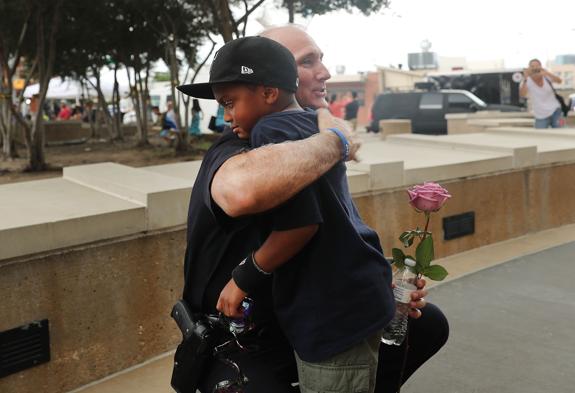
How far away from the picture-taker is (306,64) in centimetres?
223

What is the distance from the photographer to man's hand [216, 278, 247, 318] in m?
1.87

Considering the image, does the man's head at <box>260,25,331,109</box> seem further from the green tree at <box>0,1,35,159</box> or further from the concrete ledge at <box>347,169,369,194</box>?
the green tree at <box>0,1,35,159</box>

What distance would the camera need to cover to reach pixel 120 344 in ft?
12.1

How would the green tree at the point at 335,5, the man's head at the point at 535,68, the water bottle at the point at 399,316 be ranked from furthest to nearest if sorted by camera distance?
the green tree at the point at 335,5
the man's head at the point at 535,68
the water bottle at the point at 399,316

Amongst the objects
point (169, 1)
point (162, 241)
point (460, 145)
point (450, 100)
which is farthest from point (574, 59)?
point (162, 241)

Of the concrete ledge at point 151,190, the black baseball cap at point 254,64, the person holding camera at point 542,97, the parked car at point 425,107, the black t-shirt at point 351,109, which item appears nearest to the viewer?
the black baseball cap at point 254,64

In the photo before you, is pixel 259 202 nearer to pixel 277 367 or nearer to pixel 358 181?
pixel 277 367

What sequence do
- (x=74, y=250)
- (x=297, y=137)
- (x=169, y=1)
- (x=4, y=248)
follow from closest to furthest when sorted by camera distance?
(x=297, y=137)
(x=4, y=248)
(x=74, y=250)
(x=169, y=1)

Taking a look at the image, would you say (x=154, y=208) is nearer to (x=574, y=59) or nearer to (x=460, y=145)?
(x=460, y=145)

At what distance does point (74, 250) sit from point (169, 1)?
16.1 m

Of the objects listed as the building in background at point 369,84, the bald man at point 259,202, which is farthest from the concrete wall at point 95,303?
the building in background at point 369,84

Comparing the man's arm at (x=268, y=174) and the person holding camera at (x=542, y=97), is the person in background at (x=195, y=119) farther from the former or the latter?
the man's arm at (x=268, y=174)

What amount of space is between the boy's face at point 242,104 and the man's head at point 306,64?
398mm

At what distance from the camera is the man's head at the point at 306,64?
2232mm
